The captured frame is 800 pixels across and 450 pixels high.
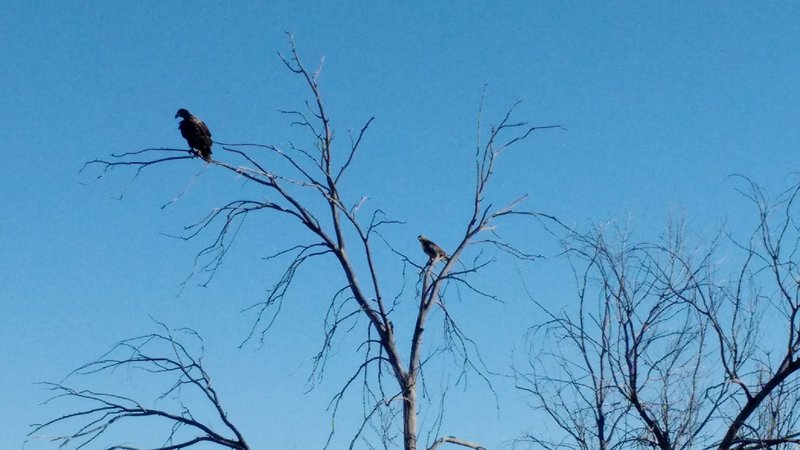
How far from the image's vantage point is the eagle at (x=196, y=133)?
7.07 metres

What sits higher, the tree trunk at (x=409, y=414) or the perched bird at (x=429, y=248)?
the perched bird at (x=429, y=248)

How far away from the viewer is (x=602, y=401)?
20.2 ft

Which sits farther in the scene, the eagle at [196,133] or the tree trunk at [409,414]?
the eagle at [196,133]

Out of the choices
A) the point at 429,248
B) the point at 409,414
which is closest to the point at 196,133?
the point at 429,248

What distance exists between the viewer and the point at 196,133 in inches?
282

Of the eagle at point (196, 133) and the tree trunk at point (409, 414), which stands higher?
the eagle at point (196, 133)

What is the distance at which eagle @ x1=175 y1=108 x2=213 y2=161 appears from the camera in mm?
7066

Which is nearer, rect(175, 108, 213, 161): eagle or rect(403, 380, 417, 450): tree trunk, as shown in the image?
rect(403, 380, 417, 450): tree trunk

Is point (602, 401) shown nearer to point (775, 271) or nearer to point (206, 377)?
point (775, 271)

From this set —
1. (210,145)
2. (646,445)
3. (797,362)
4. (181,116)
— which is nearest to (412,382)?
(646,445)

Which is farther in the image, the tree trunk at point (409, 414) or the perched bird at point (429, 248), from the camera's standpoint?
the perched bird at point (429, 248)

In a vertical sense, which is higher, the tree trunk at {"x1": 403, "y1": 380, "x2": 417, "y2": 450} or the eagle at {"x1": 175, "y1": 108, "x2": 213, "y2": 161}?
the eagle at {"x1": 175, "y1": 108, "x2": 213, "y2": 161}

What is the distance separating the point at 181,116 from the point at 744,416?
4759mm

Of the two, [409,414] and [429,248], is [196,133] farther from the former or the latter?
[409,414]
